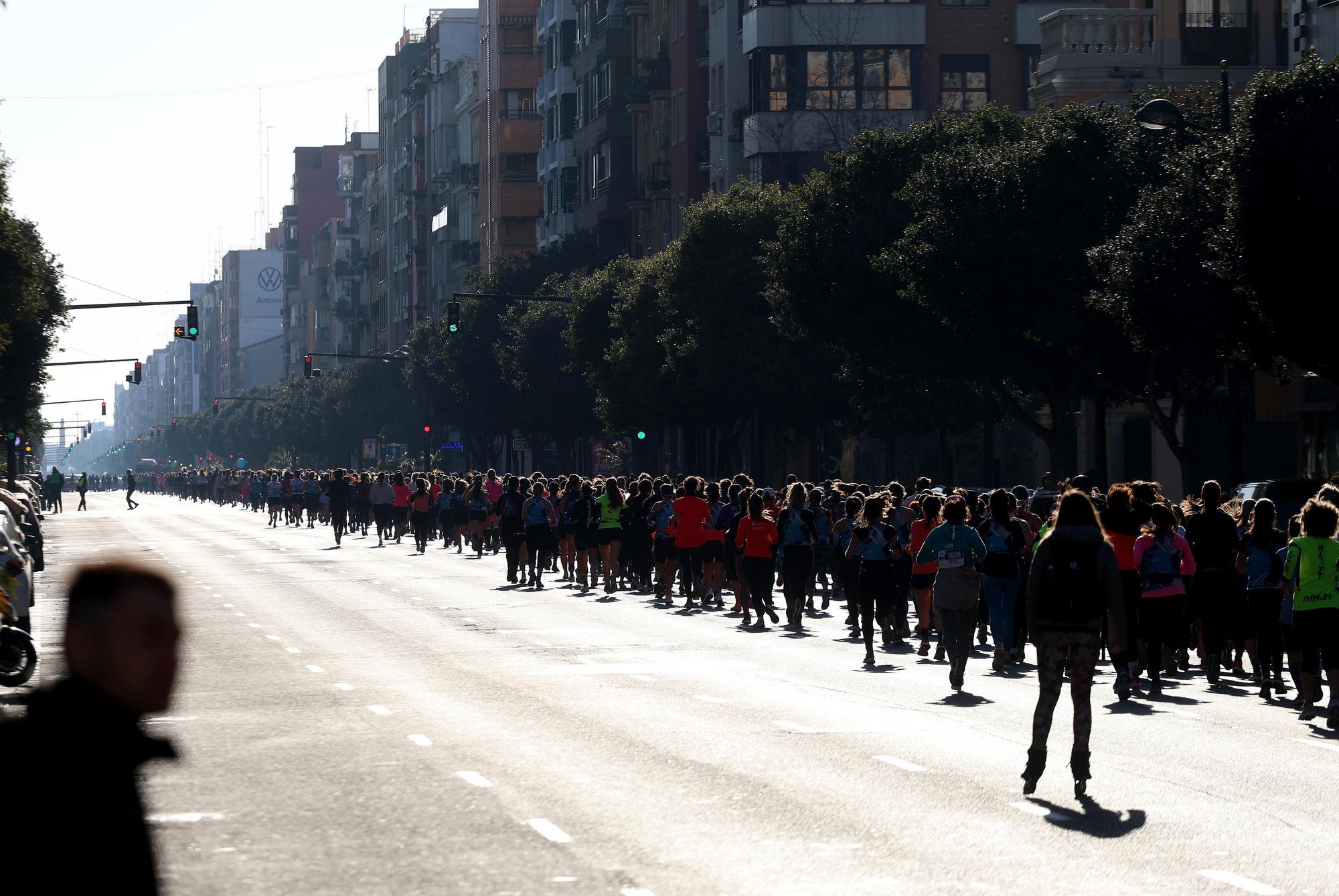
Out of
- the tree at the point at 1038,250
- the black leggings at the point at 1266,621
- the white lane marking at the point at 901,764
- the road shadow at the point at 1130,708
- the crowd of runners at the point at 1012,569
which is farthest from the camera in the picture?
the tree at the point at 1038,250

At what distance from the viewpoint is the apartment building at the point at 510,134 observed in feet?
403

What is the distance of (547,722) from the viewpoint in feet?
51.5

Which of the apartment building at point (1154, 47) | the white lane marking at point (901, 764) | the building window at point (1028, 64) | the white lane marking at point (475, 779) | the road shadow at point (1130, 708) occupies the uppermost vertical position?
the building window at point (1028, 64)

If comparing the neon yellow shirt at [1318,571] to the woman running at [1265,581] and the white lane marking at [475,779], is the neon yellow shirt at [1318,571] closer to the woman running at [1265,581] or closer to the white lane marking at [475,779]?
the woman running at [1265,581]

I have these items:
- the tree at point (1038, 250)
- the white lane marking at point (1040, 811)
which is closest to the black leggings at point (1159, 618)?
the white lane marking at point (1040, 811)

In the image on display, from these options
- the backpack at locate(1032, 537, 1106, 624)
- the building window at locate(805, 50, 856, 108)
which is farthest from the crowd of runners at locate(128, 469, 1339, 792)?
the building window at locate(805, 50, 856, 108)

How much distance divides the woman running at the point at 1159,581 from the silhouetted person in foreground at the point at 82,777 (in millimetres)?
13974

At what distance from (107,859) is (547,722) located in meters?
10.9

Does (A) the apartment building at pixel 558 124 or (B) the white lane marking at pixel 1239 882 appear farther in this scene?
(A) the apartment building at pixel 558 124

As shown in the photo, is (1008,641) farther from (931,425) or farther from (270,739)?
(931,425)

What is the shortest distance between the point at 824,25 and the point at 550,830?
59790 millimetres

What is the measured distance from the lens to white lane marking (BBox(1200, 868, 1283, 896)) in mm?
9130

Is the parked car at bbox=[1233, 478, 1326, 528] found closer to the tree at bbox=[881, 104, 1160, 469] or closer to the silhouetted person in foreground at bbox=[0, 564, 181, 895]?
the tree at bbox=[881, 104, 1160, 469]

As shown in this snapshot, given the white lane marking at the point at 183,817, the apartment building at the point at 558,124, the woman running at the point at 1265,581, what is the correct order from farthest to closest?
the apartment building at the point at 558,124
the woman running at the point at 1265,581
the white lane marking at the point at 183,817
